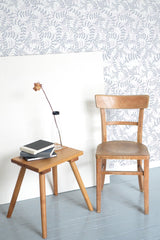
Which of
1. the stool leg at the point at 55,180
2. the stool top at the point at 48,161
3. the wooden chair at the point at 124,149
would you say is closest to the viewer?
the stool top at the point at 48,161

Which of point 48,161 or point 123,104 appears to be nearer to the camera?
point 48,161

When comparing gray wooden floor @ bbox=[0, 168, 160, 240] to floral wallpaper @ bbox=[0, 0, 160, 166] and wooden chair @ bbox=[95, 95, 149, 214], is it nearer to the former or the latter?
wooden chair @ bbox=[95, 95, 149, 214]

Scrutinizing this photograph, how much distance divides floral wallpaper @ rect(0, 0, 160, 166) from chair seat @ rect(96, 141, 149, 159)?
18.2 inches

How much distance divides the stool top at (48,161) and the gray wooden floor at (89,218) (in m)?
0.42

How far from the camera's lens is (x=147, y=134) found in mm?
2771

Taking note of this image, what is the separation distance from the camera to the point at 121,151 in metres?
2.03

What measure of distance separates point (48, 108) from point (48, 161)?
1.88 ft

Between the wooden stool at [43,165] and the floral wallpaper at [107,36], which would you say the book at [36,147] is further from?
the floral wallpaper at [107,36]

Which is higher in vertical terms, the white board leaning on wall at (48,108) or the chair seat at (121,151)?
the white board leaning on wall at (48,108)

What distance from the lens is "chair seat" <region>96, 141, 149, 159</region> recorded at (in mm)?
1955

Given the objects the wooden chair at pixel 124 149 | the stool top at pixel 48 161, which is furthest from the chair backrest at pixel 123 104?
the stool top at pixel 48 161

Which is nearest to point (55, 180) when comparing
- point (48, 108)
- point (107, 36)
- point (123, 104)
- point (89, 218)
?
point (89, 218)

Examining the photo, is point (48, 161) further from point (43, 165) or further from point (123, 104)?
point (123, 104)

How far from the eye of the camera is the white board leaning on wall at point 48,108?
2198 mm
